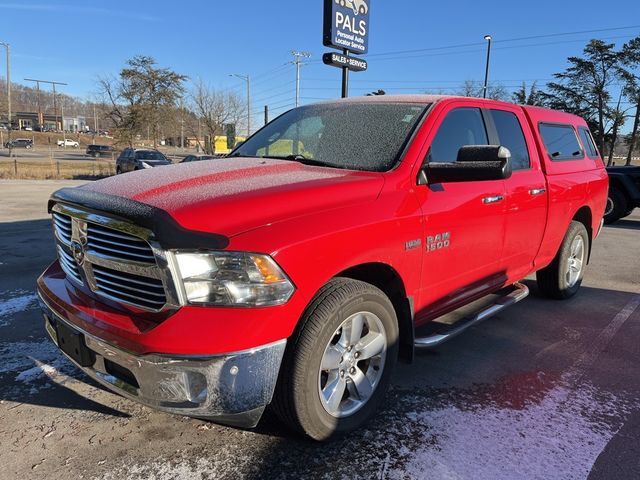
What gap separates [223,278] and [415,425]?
1.53 m

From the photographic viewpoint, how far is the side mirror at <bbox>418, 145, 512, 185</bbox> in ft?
9.49

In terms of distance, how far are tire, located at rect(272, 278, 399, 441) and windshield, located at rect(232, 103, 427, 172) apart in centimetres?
90

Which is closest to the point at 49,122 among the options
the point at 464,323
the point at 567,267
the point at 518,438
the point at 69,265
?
the point at 567,267

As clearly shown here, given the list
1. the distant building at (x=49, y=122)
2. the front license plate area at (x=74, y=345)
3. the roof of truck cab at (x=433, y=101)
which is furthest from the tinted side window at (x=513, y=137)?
the distant building at (x=49, y=122)

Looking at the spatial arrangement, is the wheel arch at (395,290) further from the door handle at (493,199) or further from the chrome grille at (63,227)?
the chrome grille at (63,227)

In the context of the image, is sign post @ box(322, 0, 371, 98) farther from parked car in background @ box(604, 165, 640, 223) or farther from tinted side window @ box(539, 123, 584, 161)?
parked car in background @ box(604, 165, 640, 223)

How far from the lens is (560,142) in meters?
4.99

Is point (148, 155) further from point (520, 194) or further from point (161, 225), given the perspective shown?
point (161, 225)

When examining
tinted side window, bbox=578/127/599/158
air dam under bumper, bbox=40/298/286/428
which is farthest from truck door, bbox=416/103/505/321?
tinted side window, bbox=578/127/599/158

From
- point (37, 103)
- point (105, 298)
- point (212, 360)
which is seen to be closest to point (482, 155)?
point (212, 360)

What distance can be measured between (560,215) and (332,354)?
3.24 meters

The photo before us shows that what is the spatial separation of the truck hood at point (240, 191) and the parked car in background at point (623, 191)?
438 inches

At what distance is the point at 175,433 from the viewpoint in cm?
276

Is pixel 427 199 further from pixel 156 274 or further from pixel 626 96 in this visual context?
pixel 626 96
